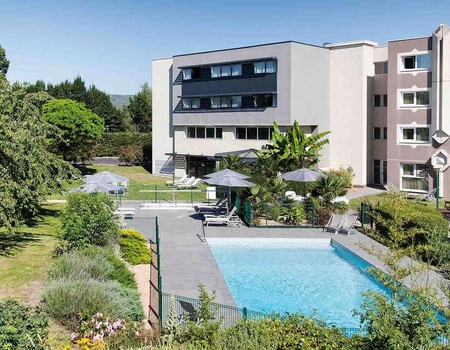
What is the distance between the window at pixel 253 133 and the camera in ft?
141

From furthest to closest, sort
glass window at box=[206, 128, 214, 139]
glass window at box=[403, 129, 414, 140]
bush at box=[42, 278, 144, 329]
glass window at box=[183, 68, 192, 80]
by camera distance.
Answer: glass window at box=[183, 68, 192, 80]
glass window at box=[206, 128, 214, 139]
glass window at box=[403, 129, 414, 140]
bush at box=[42, 278, 144, 329]

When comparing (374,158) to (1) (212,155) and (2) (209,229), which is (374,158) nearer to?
(1) (212,155)

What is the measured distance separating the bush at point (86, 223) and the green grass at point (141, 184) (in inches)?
292

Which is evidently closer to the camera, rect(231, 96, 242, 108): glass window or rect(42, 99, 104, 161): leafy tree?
rect(231, 96, 242, 108): glass window

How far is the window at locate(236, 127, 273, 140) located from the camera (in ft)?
141

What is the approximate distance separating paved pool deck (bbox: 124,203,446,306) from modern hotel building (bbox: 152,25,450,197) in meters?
12.8

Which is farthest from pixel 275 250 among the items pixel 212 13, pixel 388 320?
pixel 212 13

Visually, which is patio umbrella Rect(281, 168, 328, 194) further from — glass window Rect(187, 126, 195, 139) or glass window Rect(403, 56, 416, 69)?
glass window Rect(187, 126, 195, 139)

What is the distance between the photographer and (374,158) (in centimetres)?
4306

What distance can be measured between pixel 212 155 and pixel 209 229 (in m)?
20.5

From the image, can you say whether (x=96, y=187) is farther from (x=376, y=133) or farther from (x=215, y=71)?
(x=376, y=133)

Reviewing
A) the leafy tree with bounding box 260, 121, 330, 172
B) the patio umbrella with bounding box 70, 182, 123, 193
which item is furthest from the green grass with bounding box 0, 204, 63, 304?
the leafy tree with bounding box 260, 121, 330, 172

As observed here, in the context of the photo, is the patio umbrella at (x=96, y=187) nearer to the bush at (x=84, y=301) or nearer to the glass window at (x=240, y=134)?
the bush at (x=84, y=301)

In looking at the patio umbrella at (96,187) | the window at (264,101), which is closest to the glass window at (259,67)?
the window at (264,101)
